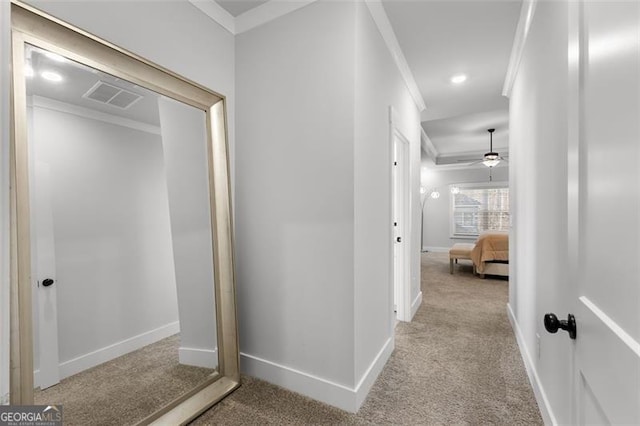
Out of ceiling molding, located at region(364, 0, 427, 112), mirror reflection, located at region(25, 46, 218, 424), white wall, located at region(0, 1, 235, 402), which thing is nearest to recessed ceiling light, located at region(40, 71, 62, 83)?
mirror reflection, located at region(25, 46, 218, 424)

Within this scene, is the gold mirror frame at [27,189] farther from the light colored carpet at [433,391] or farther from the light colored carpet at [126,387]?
the light colored carpet at [433,391]

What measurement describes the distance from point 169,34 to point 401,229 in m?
2.68

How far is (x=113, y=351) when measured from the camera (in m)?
1.54

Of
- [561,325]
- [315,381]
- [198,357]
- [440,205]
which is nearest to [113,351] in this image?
[198,357]

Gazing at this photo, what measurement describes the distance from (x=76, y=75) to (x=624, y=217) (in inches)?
79.1

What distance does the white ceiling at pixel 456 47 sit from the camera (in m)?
2.13

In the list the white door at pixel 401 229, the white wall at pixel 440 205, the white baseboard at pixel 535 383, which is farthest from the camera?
the white wall at pixel 440 205

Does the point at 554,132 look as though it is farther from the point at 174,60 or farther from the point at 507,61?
the point at 174,60

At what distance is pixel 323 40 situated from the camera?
189cm

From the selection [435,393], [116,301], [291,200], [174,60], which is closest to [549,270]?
[435,393]

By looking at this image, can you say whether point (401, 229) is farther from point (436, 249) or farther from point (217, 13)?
point (436, 249)

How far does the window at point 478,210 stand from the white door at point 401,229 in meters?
6.36

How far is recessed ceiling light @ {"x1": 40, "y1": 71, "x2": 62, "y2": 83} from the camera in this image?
1283 millimetres

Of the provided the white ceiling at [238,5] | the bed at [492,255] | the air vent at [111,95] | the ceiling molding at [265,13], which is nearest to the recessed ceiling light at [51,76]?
the air vent at [111,95]
